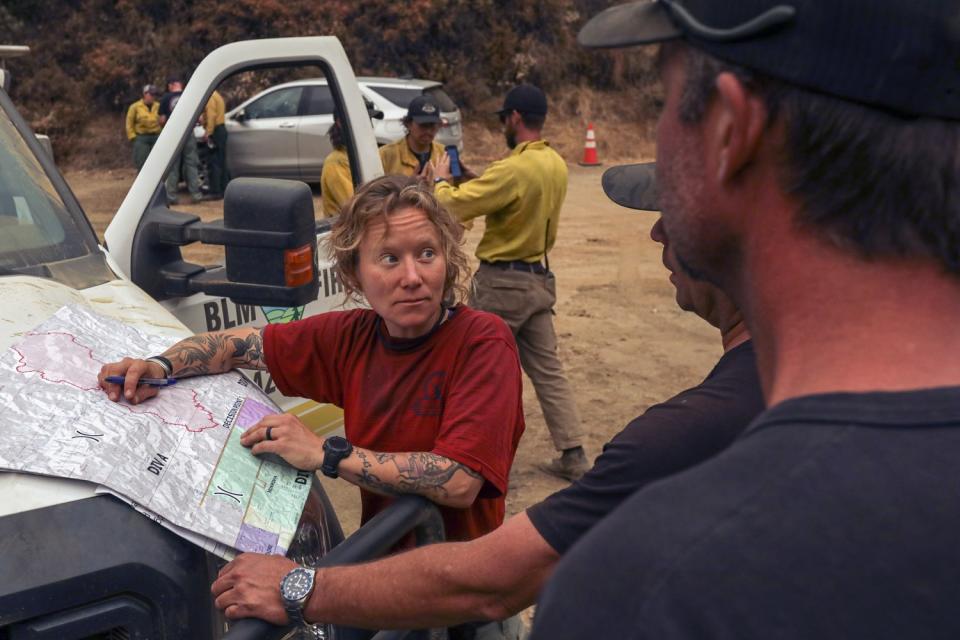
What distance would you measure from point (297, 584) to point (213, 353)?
0.81 metres

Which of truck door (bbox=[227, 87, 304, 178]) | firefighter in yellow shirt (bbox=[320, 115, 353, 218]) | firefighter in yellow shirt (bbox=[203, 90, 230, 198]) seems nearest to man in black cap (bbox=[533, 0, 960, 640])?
firefighter in yellow shirt (bbox=[320, 115, 353, 218])

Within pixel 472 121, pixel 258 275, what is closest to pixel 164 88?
pixel 472 121

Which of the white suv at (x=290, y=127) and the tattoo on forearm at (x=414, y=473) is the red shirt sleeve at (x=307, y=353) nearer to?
the tattoo on forearm at (x=414, y=473)

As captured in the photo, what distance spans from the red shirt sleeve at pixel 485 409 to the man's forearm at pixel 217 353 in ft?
1.91

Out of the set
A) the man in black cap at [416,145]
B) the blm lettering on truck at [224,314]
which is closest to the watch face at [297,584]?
the blm lettering on truck at [224,314]

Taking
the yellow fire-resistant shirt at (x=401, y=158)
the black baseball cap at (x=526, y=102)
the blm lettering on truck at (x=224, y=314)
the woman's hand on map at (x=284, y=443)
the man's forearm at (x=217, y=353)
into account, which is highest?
the man's forearm at (x=217, y=353)

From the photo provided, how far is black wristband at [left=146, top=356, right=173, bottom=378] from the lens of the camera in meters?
2.33

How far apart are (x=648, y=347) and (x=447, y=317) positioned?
611 centimetres

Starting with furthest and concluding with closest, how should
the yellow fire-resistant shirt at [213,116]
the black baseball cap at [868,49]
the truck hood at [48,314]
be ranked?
the yellow fire-resistant shirt at [213,116]
the truck hood at [48,314]
the black baseball cap at [868,49]

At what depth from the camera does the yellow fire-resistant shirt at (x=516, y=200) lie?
18.3 feet

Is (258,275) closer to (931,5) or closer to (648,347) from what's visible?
(931,5)

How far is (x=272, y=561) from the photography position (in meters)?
1.94

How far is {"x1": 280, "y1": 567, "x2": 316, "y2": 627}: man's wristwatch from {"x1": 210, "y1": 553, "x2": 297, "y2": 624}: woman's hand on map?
10mm

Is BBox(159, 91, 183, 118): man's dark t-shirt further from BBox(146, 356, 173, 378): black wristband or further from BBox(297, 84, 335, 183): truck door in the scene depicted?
BBox(146, 356, 173, 378): black wristband
